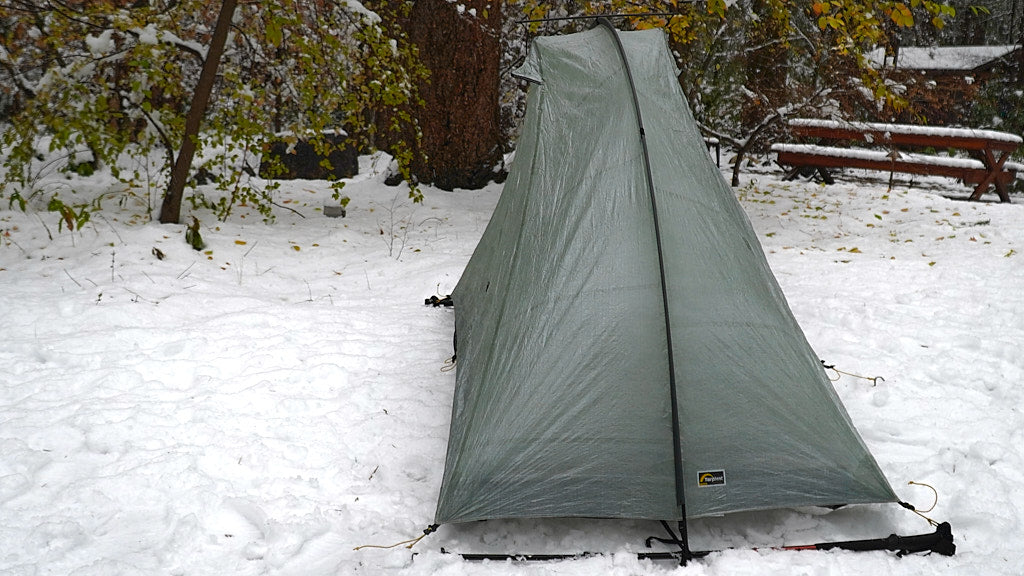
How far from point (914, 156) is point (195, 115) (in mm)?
9154

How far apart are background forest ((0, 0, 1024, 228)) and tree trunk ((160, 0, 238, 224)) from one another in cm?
2

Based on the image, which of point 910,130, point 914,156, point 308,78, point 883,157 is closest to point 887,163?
point 883,157

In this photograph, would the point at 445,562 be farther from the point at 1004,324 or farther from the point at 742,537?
the point at 1004,324

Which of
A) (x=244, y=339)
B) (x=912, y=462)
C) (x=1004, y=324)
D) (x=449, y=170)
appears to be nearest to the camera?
(x=912, y=462)

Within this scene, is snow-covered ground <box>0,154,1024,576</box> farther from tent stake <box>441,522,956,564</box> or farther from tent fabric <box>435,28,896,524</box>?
tent fabric <box>435,28,896,524</box>

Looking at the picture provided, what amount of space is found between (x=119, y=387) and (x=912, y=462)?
3.85 m

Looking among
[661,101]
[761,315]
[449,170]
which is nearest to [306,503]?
[761,315]

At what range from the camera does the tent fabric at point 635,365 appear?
2656 mm

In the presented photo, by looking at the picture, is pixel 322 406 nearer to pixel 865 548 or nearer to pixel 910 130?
pixel 865 548

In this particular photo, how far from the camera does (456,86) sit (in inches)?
320

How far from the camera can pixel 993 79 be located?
1661cm

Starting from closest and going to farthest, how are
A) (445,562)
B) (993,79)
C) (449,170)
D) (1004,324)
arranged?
(445,562) → (1004,324) → (449,170) → (993,79)

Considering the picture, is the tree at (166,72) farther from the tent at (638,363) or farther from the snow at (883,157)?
the snow at (883,157)

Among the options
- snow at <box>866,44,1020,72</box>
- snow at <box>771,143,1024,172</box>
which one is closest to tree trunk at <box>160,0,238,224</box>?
snow at <box>771,143,1024,172</box>
